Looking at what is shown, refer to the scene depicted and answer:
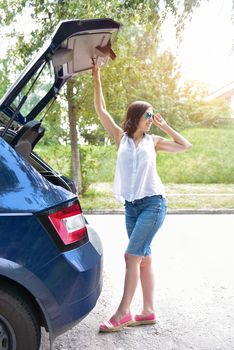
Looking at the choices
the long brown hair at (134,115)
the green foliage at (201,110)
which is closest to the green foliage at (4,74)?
the long brown hair at (134,115)

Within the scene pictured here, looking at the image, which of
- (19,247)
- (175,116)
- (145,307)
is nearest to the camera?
(19,247)

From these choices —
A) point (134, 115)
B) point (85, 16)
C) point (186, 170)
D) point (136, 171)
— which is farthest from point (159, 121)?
point (186, 170)

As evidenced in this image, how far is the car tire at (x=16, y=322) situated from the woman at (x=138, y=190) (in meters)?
0.97

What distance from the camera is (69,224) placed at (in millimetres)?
2266

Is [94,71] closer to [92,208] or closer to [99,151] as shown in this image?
[92,208]

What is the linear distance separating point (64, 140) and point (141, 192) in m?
8.59

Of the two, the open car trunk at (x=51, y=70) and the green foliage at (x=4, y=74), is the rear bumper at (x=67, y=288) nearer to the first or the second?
the open car trunk at (x=51, y=70)

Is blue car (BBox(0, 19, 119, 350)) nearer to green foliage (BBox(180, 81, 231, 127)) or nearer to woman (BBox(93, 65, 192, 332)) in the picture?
woman (BBox(93, 65, 192, 332))

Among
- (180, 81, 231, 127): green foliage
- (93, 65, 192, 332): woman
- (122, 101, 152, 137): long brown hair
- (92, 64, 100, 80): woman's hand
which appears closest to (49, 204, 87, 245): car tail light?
(93, 65, 192, 332): woman

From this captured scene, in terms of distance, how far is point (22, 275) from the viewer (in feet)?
6.75

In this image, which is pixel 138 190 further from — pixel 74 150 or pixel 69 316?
pixel 74 150

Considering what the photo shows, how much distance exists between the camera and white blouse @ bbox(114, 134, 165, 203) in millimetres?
2908

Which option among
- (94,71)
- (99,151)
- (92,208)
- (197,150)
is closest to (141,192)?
(94,71)

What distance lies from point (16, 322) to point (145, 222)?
1.13m
